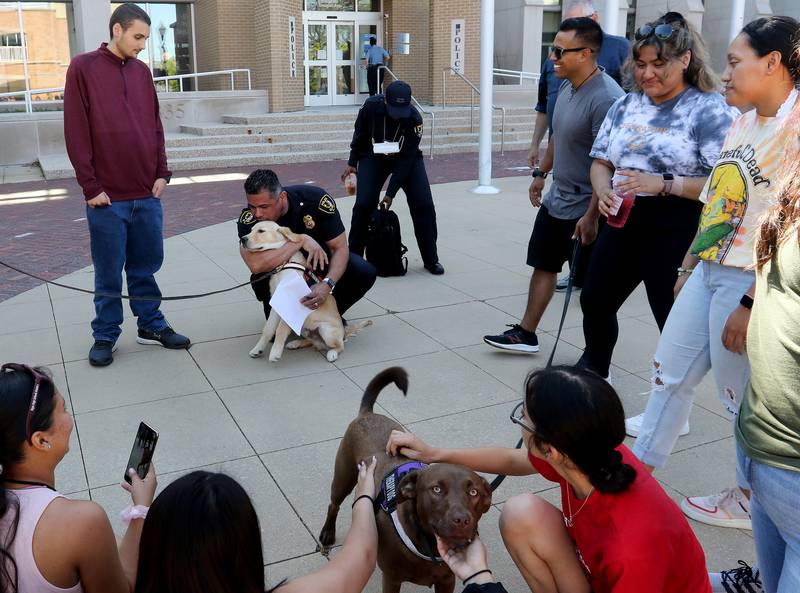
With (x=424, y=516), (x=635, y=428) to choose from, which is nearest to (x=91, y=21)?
(x=635, y=428)

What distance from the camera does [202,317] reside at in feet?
19.8

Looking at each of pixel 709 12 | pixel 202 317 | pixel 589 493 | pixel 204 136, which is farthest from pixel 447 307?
pixel 709 12

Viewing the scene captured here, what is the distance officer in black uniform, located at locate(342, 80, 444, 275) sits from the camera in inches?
275

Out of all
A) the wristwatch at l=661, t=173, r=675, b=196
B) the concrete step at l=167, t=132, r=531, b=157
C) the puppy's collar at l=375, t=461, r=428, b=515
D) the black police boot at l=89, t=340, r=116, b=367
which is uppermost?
the wristwatch at l=661, t=173, r=675, b=196

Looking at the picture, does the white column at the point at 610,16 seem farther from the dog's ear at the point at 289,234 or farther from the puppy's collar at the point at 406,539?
the puppy's collar at the point at 406,539

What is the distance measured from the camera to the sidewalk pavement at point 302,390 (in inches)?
136

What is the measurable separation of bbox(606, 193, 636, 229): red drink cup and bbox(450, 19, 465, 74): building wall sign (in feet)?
62.4

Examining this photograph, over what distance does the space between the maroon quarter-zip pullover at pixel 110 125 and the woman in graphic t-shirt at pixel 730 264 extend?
11.7 feet

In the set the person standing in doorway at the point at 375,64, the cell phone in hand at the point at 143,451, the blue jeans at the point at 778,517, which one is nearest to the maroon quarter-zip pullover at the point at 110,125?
the cell phone in hand at the point at 143,451

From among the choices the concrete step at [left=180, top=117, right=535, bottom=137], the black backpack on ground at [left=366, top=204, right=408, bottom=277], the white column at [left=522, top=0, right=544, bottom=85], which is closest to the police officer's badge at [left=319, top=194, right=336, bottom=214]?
the black backpack on ground at [left=366, top=204, right=408, bottom=277]

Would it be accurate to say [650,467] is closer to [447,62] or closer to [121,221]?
[121,221]

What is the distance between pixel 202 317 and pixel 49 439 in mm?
4033

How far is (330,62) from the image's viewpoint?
23094mm

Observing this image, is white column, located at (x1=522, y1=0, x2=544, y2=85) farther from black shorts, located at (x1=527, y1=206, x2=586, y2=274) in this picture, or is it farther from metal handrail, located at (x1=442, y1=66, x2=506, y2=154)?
black shorts, located at (x1=527, y1=206, x2=586, y2=274)
